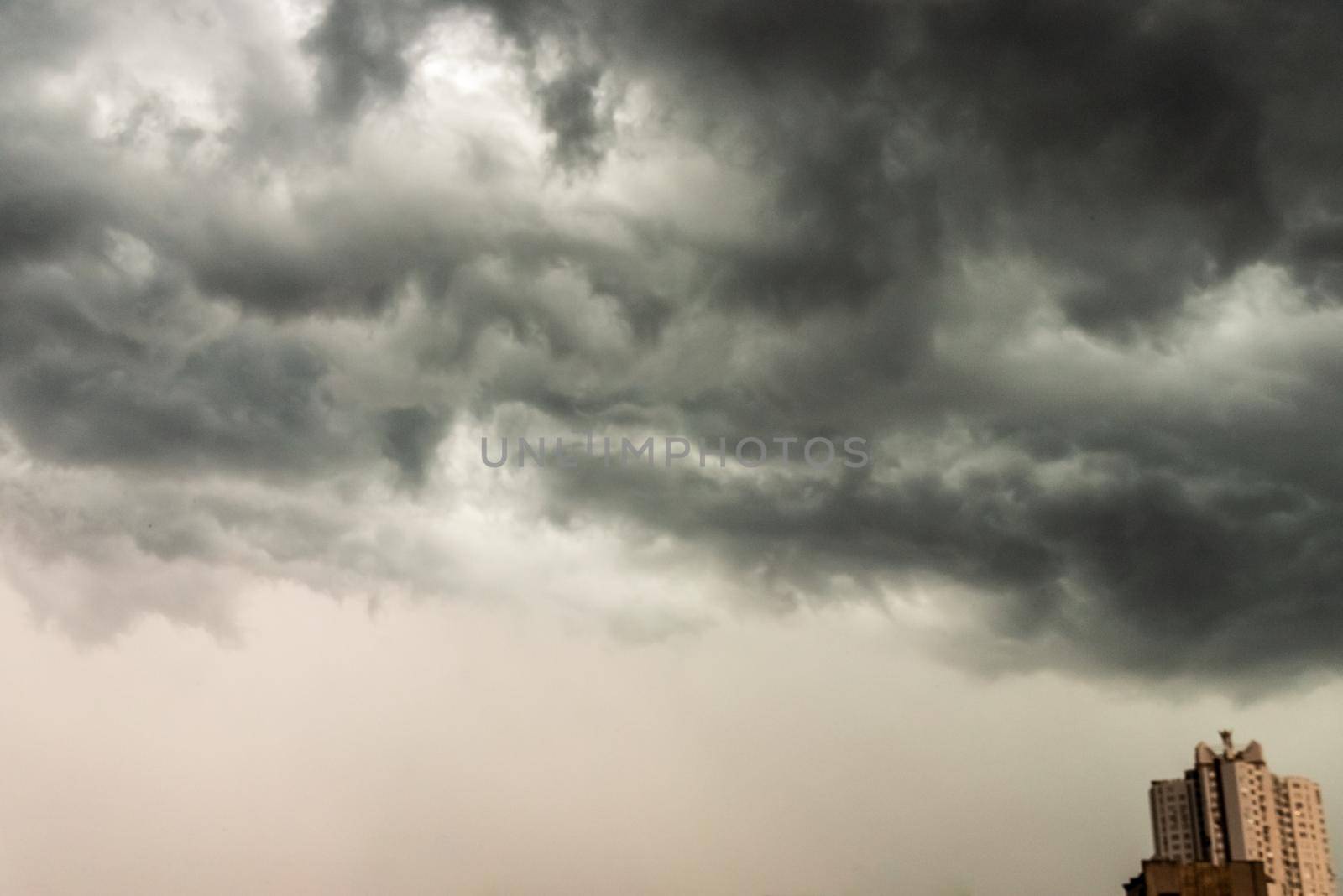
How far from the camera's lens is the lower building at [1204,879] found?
183625 mm

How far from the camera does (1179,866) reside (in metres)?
190

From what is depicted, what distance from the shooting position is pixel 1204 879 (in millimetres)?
187250

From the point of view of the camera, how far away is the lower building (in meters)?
184

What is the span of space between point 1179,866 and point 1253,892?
11.4 m

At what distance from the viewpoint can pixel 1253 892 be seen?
18188 cm
